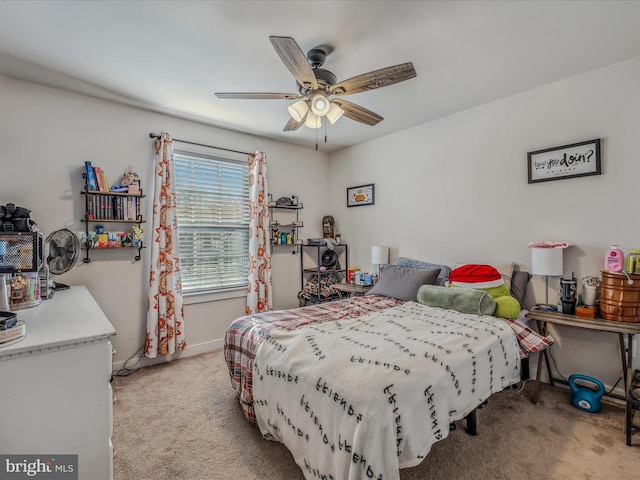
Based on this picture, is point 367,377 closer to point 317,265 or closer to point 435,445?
point 435,445

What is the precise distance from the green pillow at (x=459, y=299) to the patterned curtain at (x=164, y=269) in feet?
8.07

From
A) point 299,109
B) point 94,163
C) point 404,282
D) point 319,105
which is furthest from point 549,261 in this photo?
point 94,163

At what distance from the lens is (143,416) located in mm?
2182

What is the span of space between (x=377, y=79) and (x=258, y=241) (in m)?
2.39

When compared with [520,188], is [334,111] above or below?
above

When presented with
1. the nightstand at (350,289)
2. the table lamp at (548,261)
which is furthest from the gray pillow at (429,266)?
the table lamp at (548,261)

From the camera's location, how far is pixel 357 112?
7.73 ft

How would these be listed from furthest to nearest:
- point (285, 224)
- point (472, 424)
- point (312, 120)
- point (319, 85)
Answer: point (285, 224), point (312, 120), point (319, 85), point (472, 424)

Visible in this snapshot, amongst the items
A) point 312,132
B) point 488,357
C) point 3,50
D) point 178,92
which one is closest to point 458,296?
point 488,357

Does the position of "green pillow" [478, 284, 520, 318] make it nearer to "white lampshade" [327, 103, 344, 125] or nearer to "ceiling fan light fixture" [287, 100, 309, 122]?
"white lampshade" [327, 103, 344, 125]

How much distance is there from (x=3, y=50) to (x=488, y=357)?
3785 mm

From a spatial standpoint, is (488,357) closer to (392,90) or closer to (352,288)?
(352,288)

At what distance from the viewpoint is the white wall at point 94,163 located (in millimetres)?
2479

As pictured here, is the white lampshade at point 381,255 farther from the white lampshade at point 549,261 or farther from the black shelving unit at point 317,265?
the white lampshade at point 549,261
